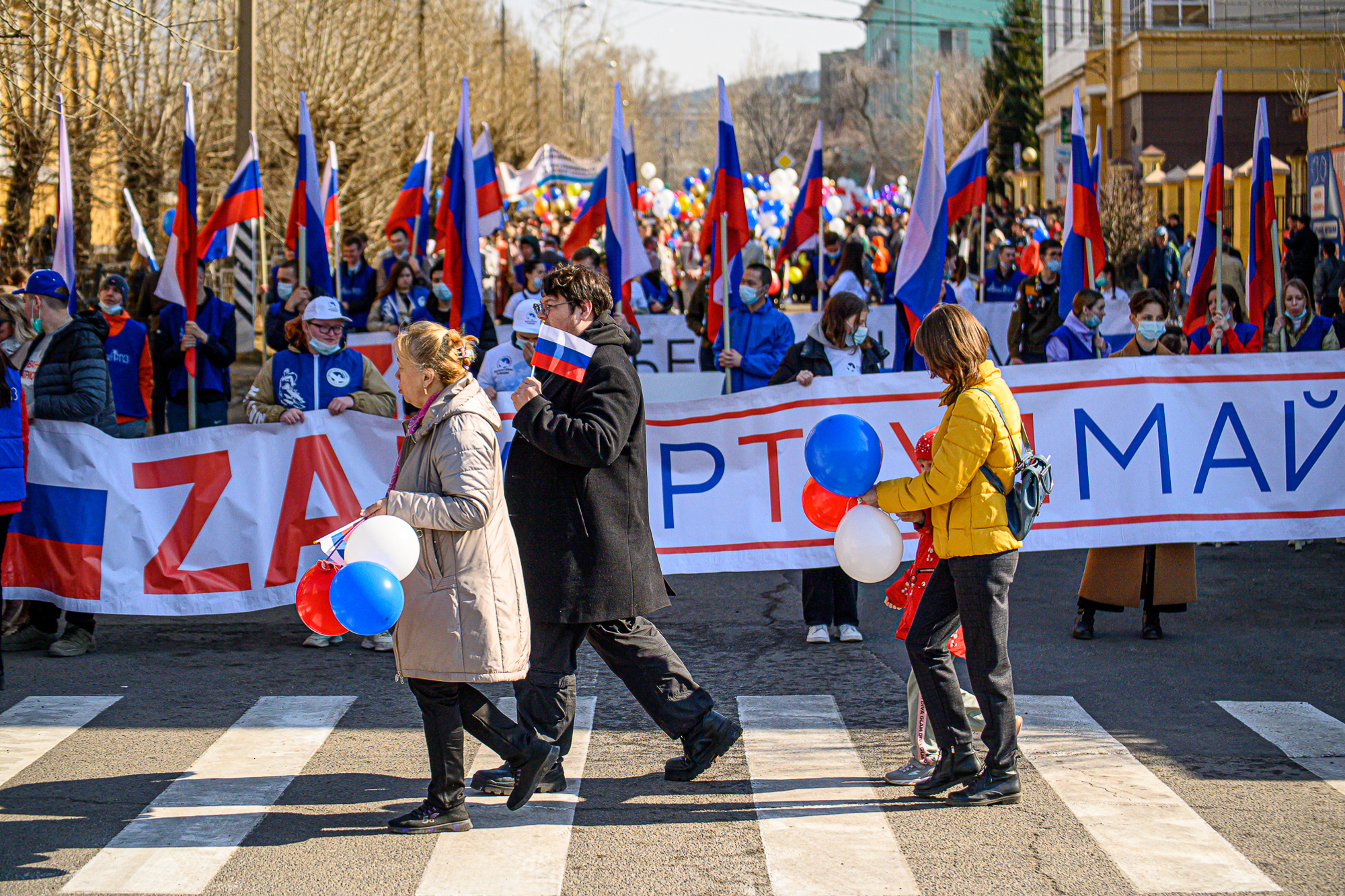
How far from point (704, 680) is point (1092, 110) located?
132ft

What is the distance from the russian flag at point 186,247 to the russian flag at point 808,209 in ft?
22.4

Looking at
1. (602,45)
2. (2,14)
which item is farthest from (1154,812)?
(602,45)

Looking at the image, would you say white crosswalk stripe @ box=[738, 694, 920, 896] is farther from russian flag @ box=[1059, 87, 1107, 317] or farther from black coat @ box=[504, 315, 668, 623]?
russian flag @ box=[1059, 87, 1107, 317]

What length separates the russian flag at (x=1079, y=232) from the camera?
1177 cm

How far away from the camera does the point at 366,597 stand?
178 inches

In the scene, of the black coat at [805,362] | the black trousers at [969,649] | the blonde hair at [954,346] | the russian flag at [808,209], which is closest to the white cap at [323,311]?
the black coat at [805,362]

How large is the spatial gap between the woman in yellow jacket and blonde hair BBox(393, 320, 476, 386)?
1693 millimetres

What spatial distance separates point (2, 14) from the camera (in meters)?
11.1

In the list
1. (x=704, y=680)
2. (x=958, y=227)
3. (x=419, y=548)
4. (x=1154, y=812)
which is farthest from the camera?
(x=958, y=227)

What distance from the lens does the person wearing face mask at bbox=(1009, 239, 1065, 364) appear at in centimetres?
1346

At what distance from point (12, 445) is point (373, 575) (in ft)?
11.4

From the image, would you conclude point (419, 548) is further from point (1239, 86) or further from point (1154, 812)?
point (1239, 86)

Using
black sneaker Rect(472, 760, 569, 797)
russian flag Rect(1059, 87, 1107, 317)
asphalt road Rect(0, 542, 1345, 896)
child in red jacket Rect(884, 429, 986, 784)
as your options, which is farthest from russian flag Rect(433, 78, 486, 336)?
child in red jacket Rect(884, 429, 986, 784)

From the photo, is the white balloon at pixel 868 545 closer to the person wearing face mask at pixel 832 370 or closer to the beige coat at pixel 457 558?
the beige coat at pixel 457 558
